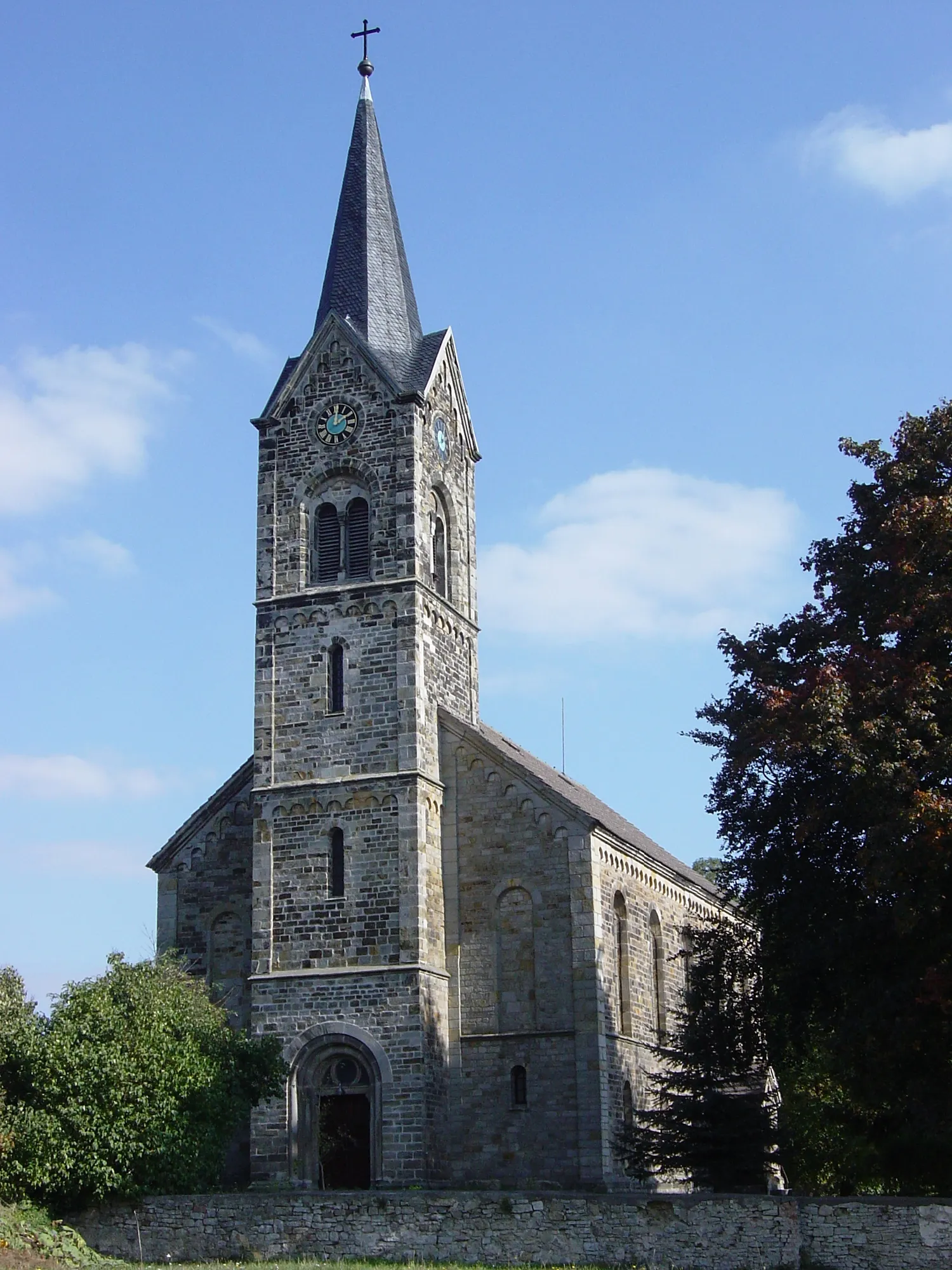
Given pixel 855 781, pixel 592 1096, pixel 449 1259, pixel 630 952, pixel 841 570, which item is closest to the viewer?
pixel 449 1259

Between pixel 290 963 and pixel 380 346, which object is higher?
pixel 380 346

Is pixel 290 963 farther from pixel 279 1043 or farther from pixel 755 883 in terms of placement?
pixel 755 883

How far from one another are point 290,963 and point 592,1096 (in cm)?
734

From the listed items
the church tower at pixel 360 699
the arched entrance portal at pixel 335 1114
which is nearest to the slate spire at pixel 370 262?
the church tower at pixel 360 699

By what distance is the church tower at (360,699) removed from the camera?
115 feet

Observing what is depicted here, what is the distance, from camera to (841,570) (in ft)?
102

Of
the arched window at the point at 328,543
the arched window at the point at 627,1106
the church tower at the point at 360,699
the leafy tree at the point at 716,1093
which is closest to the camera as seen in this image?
the leafy tree at the point at 716,1093

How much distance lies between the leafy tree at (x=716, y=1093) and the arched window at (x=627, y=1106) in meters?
1.69

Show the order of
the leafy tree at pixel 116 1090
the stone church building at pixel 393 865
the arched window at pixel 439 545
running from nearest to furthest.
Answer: the leafy tree at pixel 116 1090
the stone church building at pixel 393 865
the arched window at pixel 439 545

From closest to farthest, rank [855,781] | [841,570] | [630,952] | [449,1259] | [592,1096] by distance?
[449,1259] → [855,781] → [841,570] → [592,1096] → [630,952]

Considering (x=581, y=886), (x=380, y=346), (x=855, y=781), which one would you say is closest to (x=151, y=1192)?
(x=581, y=886)

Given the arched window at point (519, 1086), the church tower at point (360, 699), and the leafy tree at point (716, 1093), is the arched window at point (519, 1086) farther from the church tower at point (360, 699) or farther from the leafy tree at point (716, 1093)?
the leafy tree at point (716, 1093)

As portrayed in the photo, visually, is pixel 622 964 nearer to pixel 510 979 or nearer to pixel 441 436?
pixel 510 979

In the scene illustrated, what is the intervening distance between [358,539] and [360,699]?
4.18 m
